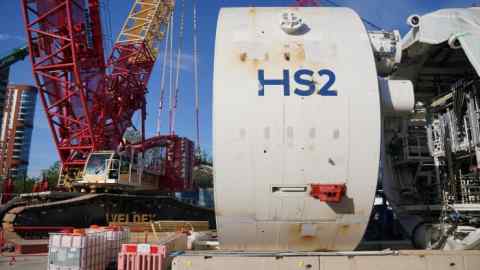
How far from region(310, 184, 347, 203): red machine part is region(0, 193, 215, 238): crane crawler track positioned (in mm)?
17013

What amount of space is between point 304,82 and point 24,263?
34.4 ft

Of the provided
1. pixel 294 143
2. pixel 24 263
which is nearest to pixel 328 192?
pixel 294 143

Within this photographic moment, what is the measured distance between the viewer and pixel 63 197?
72.0 feet

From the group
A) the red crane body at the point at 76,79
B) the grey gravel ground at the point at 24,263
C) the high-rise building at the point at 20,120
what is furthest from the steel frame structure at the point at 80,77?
the high-rise building at the point at 20,120

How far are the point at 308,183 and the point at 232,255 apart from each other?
71.4 inches

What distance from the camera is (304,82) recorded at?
6.52 metres

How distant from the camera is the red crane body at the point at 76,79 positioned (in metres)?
25.3

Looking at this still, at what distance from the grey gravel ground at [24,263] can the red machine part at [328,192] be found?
850cm

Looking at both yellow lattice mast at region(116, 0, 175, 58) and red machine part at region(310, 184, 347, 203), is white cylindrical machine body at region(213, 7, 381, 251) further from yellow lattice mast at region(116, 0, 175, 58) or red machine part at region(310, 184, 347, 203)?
yellow lattice mast at region(116, 0, 175, 58)

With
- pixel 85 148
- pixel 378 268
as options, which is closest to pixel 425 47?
pixel 378 268

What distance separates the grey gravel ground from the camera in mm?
10461

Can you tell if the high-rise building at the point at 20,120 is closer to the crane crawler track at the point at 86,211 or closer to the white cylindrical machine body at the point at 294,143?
the crane crawler track at the point at 86,211

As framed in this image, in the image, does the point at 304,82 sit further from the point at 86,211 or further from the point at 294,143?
the point at 86,211

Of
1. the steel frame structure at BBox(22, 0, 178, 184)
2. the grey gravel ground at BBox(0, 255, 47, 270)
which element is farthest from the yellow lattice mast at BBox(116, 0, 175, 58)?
the grey gravel ground at BBox(0, 255, 47, 270)
